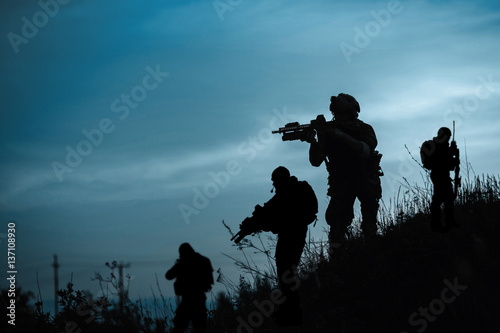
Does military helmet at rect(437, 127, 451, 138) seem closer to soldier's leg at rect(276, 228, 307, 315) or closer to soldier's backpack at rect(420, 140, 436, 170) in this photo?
soldier's backpack at rect(420, 140, 436, 170)

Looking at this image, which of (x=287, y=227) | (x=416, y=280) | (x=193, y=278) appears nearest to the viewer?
(x=193, y=278)

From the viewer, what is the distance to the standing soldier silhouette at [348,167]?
874 centimetres

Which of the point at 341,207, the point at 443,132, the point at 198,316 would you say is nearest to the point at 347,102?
the point at 341,207

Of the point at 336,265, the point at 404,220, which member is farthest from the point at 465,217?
the point at 336,265

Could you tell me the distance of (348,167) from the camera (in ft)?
29.2

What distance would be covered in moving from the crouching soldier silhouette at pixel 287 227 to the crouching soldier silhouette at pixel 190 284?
1.47 ft

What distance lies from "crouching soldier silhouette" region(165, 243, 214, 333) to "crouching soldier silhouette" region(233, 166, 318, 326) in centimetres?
45

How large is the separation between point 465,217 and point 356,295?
5.36 feet

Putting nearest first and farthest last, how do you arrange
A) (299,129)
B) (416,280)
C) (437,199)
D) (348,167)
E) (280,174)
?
(437,199)
(280,174)
(416,280)
(299,129)
(348,167)

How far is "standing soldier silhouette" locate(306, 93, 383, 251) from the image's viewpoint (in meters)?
8.74

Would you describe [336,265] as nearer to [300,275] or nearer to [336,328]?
[300,275]

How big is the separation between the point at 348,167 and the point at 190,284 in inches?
202

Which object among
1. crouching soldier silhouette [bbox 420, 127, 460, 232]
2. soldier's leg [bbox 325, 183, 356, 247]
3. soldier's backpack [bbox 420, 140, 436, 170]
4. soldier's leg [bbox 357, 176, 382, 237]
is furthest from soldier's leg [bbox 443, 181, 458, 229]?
soldier's leg [bbox 325, 183, 356, 247]

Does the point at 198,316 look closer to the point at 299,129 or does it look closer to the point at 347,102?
the point at 299,129
